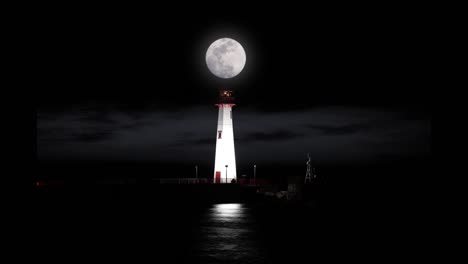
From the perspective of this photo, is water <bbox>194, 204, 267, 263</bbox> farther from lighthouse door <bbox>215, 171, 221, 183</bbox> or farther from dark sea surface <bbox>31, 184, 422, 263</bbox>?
lighthouse door <bbox>215, 171, 221, 183</bbox>

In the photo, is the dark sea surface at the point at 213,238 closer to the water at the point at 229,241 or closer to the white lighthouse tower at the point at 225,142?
the water at the point at 229,241

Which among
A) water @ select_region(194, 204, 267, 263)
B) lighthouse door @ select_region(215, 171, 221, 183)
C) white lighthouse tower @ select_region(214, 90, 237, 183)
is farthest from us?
lighthouse door @ select_region(215, 171, 221, 183)

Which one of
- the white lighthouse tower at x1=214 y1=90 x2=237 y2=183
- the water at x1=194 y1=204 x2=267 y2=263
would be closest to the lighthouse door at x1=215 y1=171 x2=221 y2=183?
the white lighthouse tower at x1=214 y1=90 x2=237 y2=183

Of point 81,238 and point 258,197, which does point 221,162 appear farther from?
point 81,238

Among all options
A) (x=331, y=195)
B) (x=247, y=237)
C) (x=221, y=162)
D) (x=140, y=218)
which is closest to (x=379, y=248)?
(x=247, y=237)

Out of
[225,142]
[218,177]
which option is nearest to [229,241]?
[225,142]

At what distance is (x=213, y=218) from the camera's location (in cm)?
6203

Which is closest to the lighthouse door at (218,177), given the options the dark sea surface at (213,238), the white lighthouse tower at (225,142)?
the white lighthouse tower at (225,142)

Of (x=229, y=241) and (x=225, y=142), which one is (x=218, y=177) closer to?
(x=225, y=142)

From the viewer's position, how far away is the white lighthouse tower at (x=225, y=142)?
77312mm

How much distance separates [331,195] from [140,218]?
1728 inches

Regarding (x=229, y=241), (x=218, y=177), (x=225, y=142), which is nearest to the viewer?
(x=229, y=241)

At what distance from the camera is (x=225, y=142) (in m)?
77.1

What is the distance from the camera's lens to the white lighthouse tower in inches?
3044
